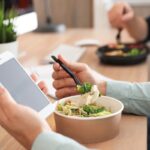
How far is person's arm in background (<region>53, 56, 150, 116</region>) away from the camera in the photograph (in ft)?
3.10

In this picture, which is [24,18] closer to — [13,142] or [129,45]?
[129,45]

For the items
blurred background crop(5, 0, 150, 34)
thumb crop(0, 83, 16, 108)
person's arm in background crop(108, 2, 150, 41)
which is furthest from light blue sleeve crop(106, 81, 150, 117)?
→ blurred background crop(5, 0, 150, 34)

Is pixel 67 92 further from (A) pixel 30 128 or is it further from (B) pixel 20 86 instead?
(A) pixel 30 128

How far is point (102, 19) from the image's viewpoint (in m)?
2.96

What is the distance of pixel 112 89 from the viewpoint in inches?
37.9

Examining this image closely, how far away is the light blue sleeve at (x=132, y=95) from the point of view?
3.07 feet

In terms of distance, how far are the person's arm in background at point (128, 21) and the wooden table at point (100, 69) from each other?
59 mm

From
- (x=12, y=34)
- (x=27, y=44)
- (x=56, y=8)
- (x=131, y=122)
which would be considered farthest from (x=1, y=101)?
(x=56, y=8)

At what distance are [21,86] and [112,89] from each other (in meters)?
0.26

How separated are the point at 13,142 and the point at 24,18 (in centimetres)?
94

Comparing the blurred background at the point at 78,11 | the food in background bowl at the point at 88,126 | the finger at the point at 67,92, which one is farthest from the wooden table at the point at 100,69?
the blurred background at the point at 78,11

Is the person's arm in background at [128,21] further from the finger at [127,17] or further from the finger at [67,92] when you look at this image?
the finger at [67,92]

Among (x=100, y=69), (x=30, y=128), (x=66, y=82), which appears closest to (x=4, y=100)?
(x=30, y=128)

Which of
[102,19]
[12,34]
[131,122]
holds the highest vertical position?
[12,34]
